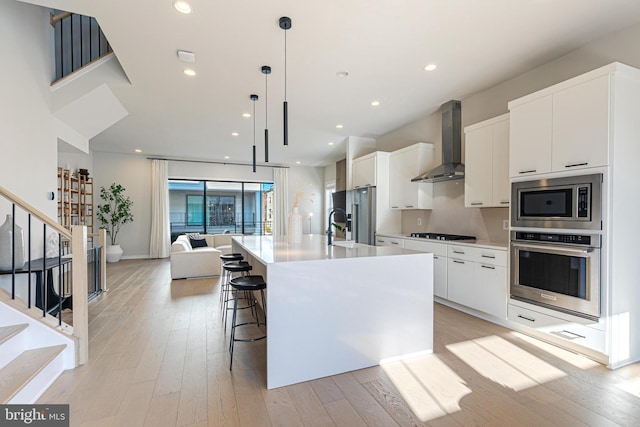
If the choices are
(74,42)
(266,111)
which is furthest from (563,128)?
(74,42)

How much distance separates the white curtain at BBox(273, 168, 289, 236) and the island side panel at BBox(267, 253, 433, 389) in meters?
6.83

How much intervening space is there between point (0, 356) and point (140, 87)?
319cm

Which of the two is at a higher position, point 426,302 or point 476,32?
point 476,32

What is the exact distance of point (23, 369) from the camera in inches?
76.2

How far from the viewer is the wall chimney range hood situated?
4.06m

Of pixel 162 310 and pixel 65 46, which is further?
pixel 65 46

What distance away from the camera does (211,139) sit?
20.7ft

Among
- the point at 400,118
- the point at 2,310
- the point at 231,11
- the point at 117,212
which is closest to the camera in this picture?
the point at 2,310

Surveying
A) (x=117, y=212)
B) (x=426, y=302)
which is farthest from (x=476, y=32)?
(x=117, y=212)

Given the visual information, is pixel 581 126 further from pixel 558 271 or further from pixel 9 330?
pixel 9 330

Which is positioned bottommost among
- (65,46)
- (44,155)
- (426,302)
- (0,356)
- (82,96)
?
(0,356)

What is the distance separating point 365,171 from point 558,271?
348 cm

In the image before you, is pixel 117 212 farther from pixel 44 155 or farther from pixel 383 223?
pixel 383 223

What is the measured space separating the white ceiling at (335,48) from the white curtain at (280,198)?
414 centimetres
